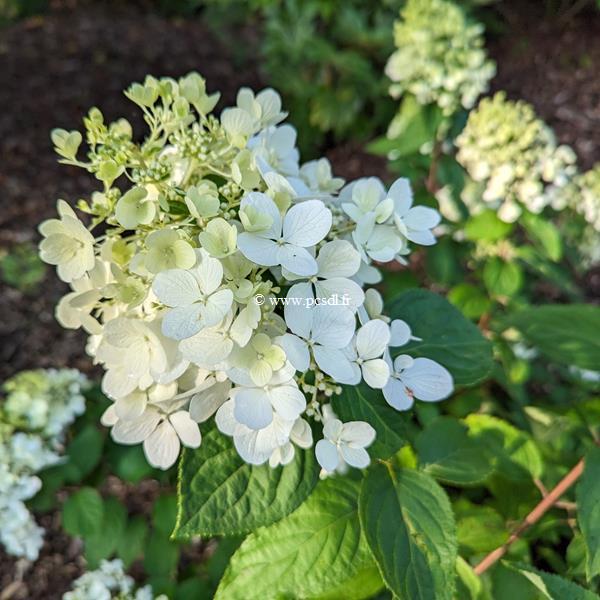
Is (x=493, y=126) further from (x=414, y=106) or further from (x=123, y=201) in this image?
(x=123, y=201)

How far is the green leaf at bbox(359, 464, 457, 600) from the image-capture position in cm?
76

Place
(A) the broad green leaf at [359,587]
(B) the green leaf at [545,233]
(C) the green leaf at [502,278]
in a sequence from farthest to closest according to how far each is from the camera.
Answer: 1. (C) the green leaf at [502,278]
2. (B) the green leaf at [545,233]
3. (A) the broad green leaf at [359,587]

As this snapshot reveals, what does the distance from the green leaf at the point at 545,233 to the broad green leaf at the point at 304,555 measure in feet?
2.99

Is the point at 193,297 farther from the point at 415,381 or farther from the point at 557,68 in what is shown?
the point at 557,68

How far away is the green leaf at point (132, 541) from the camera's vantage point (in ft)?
4.68

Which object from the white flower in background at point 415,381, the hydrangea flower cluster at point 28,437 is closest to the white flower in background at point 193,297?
the white flower in background at point 415,381

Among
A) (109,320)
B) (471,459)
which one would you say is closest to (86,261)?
(109,320)

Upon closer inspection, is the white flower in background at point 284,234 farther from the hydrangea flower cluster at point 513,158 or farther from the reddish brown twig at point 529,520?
the hydrangea flower cluster at point 513,158

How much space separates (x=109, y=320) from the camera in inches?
28.7

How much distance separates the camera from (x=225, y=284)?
66 centimetres

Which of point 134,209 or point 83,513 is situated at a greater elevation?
point 134,209

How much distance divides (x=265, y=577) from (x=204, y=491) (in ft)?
0.72

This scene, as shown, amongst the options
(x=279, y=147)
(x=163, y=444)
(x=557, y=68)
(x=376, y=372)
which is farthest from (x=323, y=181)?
(x=557, y=68)

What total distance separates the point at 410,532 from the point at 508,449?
0.50m
